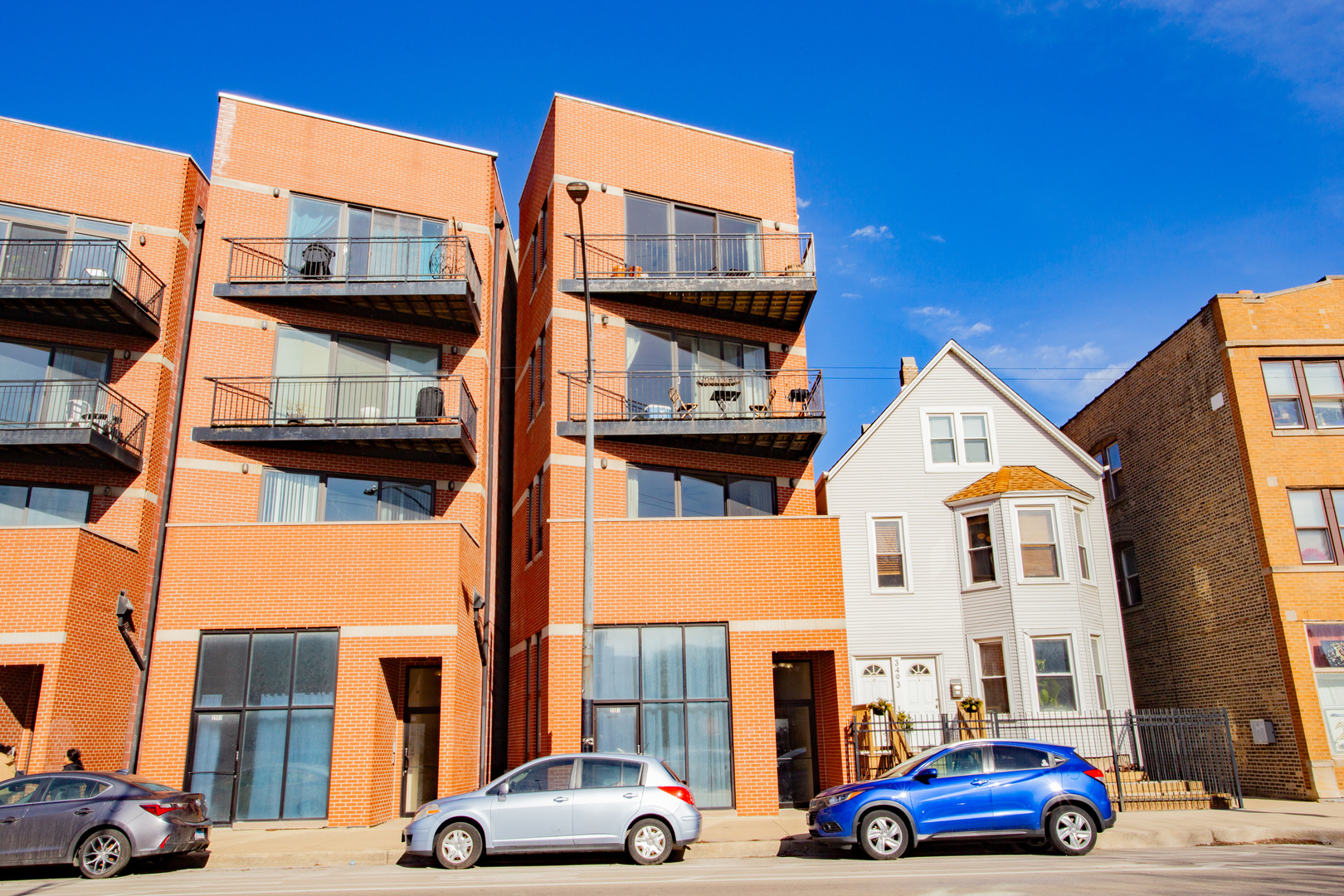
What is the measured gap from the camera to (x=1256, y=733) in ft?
67.9

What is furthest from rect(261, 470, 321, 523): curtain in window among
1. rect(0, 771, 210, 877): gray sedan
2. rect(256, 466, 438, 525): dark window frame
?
rect(0, 771, 210, 877): gray sedan

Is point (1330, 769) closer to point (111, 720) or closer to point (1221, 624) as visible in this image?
point (1221, 624)

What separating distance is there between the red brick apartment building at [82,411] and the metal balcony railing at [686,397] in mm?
8698

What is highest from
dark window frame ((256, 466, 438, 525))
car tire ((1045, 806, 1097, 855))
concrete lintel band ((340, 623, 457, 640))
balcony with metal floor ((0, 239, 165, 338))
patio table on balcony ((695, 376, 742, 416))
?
balcony with metal floor ((0, 239, 165, 338))

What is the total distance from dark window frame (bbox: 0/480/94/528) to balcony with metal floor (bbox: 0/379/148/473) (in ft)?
1.41

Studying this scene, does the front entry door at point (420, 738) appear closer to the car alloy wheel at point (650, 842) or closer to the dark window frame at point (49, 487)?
the dark window frame at point (49, 487)

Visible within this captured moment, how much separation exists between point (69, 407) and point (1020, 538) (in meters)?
20.5

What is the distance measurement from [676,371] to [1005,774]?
10.7 m

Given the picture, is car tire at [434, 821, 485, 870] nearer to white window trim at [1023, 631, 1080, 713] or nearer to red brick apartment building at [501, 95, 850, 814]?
red brick apartment building at [501, 95, 850, 814]

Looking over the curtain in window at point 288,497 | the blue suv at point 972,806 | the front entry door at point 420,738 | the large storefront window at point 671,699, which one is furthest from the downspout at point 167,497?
the blue suv at point 972,806

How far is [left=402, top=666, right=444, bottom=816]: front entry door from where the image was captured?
65.0ft

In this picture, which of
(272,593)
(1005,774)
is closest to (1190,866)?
(1005,774)

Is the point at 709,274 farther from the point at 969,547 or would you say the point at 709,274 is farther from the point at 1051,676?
the point at 1051,676

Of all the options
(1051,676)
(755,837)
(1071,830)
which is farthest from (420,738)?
(1051,676)
